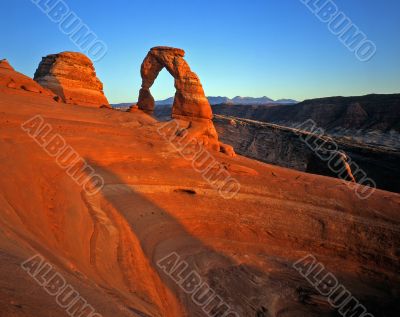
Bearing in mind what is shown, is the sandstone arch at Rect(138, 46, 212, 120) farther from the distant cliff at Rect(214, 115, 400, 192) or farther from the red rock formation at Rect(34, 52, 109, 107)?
the distant cliff at Rect(214, 115, 400, 192)

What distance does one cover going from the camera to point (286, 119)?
214ft

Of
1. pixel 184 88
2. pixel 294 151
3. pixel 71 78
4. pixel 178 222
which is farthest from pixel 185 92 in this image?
pixel 294 151

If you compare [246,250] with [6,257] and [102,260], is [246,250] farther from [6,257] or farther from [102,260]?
[6,257]

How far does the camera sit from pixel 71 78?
72.0 feet

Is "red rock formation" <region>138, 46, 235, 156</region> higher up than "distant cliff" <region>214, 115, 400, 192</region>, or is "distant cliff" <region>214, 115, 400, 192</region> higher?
"distant cliff" <region>214, 115, 400, 192</region>

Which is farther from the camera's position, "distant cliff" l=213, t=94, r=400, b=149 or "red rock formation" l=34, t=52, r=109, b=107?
"distant cliff" l=213, t=94, r=400, b=149

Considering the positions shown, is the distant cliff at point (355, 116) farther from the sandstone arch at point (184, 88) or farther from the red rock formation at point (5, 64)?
the red rock formation at point (5, 64)

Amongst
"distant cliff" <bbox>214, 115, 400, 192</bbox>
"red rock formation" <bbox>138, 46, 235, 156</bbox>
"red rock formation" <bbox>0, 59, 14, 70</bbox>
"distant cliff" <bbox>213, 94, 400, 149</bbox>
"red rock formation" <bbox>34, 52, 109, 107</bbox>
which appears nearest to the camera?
"red rock formation" <bbox>0, 59, 14, 70</bbox>

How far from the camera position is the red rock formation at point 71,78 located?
21266 mm

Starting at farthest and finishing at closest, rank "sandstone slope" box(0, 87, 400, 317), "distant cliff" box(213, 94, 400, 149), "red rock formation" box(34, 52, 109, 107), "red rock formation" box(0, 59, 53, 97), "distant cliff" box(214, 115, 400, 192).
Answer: "distant cliff" box(213, 94, 400, 149)
"distant cliff" box(214, 115, 400, 192)
"red rock formation" box(34, 52, 109, 107)
"red rock formation" box(0, 59, 53, 97)
"sandstone slope" box(0, 87, 400, 317)

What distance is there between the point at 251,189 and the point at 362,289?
13.5 feet

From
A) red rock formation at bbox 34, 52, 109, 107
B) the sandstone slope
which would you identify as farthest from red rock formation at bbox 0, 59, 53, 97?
red rock formation at bbox 34, 52, 109, 107

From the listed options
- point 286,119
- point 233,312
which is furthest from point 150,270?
point 286,119

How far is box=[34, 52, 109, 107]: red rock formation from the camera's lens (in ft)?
69.8
